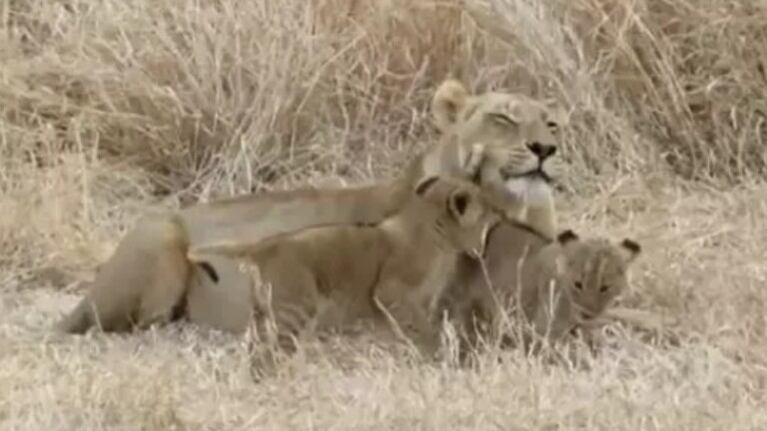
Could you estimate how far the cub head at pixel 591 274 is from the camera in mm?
5637

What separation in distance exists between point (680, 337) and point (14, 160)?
92.0 inches

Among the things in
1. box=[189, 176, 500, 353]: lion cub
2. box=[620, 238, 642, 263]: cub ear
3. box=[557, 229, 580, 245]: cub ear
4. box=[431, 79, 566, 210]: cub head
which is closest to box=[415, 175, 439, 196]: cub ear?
box=[189, 176, 500, 353]: lion cub

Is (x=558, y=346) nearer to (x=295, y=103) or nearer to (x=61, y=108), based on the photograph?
(x=295, y=103)

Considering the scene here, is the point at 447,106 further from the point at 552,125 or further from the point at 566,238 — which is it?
the point at 566,238

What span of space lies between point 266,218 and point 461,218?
0.53 metres

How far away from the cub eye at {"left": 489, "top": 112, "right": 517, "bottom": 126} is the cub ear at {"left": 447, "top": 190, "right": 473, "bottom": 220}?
0.29m

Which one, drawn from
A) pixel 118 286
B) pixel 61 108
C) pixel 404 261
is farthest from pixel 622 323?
pixel 61 108

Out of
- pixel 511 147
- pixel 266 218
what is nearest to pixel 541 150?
pixel 511 147

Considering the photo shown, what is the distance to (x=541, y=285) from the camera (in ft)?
18.6

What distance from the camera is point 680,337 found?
5.80m

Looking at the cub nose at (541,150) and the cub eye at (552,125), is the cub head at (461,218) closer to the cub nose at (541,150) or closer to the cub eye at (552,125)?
the cub nose at (541,150)

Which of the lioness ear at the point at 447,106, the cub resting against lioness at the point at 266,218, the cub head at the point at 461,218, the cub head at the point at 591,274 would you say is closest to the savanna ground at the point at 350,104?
the cub resting against lioness at the point at 266,218

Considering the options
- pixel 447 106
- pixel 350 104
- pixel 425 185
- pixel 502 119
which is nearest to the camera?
pixel 425 185

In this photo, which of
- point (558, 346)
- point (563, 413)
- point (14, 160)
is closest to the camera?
point (563, 413)
